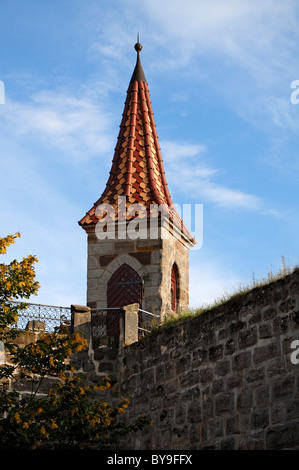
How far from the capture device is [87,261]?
54.3ft

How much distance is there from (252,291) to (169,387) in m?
2.41

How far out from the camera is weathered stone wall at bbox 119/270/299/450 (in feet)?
31.5

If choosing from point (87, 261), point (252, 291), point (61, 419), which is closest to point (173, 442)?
point (61, 419)

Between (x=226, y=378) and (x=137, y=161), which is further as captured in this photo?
(x=137, y=161)

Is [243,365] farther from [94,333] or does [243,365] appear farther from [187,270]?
[187,270]

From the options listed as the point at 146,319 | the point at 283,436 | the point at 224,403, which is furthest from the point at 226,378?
the point at 146,319

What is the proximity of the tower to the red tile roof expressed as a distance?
0.8 inches

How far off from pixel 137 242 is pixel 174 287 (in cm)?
140

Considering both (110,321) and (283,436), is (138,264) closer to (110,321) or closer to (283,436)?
(110,321)

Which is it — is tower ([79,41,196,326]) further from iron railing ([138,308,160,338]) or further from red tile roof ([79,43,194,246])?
iron railing ([138,308,160,338])

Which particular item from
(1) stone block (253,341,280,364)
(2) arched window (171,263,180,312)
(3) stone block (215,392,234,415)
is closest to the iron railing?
(2) arched window (171,263,180,312)

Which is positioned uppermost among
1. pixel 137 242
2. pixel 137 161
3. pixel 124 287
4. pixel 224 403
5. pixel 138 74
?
pixel 138 74

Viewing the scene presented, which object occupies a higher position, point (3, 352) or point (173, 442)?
point (3, 352)

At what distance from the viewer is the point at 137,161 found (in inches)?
688
